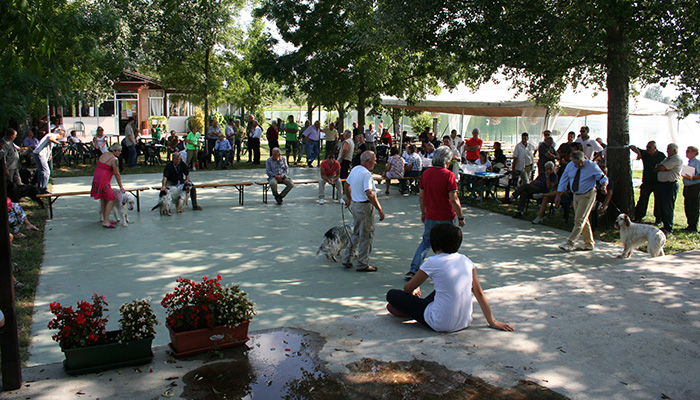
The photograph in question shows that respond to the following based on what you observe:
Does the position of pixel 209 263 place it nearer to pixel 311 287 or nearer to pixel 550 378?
pixel 311 287

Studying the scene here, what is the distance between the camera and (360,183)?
7496mm

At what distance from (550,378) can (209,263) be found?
17.0 ft

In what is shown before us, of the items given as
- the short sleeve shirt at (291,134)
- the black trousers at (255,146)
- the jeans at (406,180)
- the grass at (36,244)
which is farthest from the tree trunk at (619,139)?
the black trousers at (255,146)

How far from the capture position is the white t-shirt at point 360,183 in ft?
24.5

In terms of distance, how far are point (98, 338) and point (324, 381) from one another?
1.78 metres

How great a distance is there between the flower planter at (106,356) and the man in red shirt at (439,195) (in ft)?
12.8

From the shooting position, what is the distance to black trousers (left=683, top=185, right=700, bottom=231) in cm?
1041

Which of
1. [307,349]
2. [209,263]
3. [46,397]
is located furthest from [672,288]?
[46,397]

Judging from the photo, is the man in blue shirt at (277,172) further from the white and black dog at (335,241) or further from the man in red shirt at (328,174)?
the white and black dog at (335,241)

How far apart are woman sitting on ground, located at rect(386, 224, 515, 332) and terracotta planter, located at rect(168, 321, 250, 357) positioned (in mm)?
1649

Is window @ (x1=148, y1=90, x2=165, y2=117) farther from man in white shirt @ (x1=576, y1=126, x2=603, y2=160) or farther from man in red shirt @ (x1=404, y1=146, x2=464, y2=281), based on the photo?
man in red shirt @ (x1=404, y1=146, x2=464, y2=281)

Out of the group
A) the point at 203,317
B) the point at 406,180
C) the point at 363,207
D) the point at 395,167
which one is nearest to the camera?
the point at 203,317

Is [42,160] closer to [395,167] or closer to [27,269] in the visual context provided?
[27,269]

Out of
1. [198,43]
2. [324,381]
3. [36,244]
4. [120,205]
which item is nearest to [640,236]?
[324,381]
